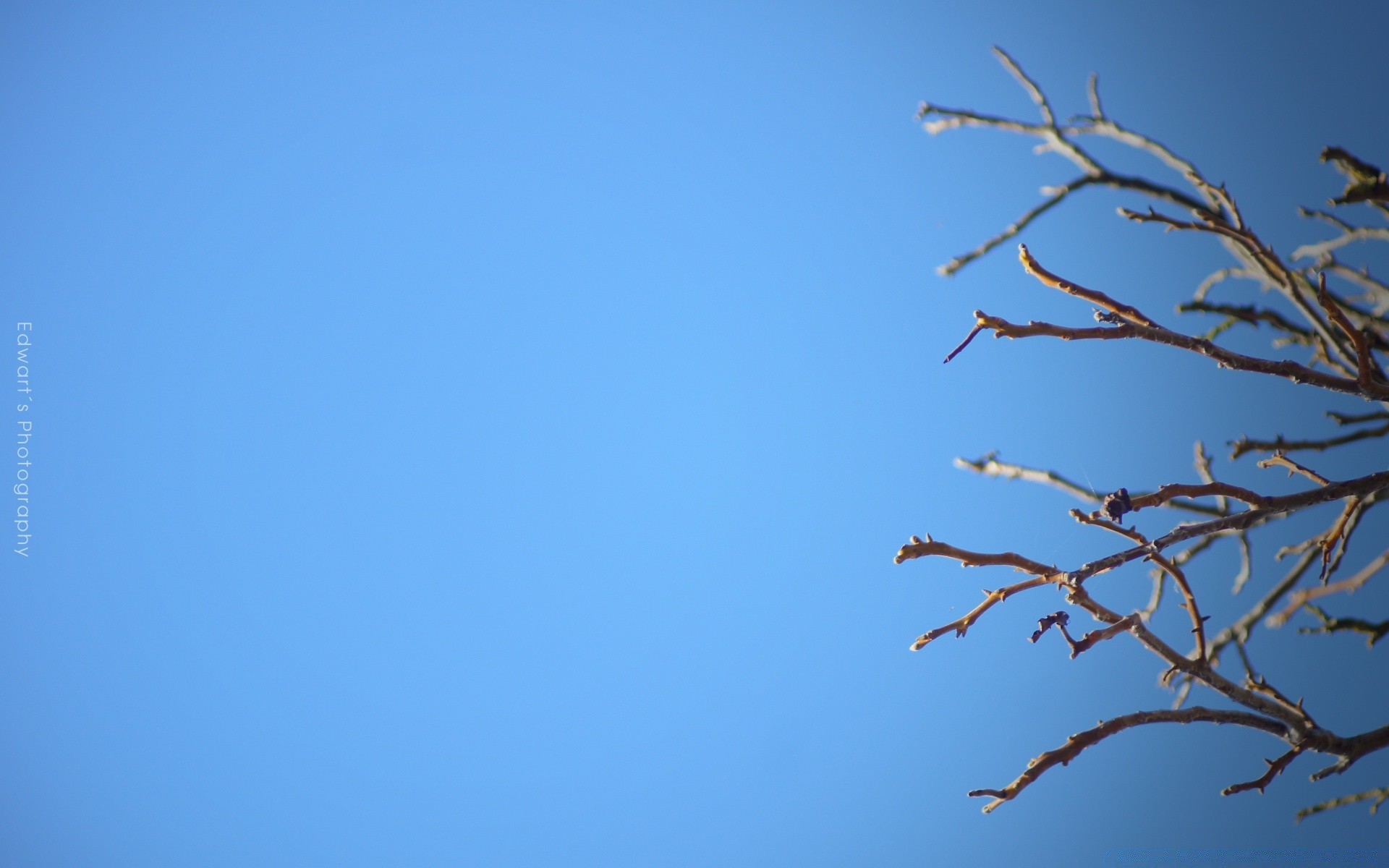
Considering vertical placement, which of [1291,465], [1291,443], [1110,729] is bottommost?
[1110,729]

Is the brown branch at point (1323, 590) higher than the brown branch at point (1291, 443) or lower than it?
lower

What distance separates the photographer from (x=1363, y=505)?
1.09 metres

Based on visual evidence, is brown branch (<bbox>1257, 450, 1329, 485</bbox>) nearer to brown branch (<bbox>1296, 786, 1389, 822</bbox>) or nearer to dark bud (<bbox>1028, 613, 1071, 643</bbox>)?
dark bud (<bbox>1028, 613, 1071, 643</bbox>)

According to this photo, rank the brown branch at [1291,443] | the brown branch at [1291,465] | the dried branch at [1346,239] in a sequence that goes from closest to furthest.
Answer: the brown branch at [1291,465] < the brown branch at [1291,443] < the dried branch at [1346,239]

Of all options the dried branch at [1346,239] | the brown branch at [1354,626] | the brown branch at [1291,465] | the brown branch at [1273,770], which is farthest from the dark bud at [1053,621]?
the dried branch at [1346,239]

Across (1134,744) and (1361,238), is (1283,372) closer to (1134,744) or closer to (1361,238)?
(1361,238)

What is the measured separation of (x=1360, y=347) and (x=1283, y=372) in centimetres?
10

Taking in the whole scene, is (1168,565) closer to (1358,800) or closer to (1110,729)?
(1110,729)

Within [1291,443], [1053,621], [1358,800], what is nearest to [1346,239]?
[1291,443]

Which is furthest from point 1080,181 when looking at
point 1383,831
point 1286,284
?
point 1383,831

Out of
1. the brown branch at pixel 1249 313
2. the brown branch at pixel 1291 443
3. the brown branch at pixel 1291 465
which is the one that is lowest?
the brown branch at pixel 1291 465

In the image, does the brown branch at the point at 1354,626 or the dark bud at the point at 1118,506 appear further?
the brown branch at the point at 1354,626

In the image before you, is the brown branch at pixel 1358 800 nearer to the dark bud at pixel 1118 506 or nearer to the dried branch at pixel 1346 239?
the dark bud at pixel 1118 506

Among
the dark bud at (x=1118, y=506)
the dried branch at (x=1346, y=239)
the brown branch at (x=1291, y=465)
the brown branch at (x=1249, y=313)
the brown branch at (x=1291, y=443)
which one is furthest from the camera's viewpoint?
the brown branch at (x=1249, y=313)
